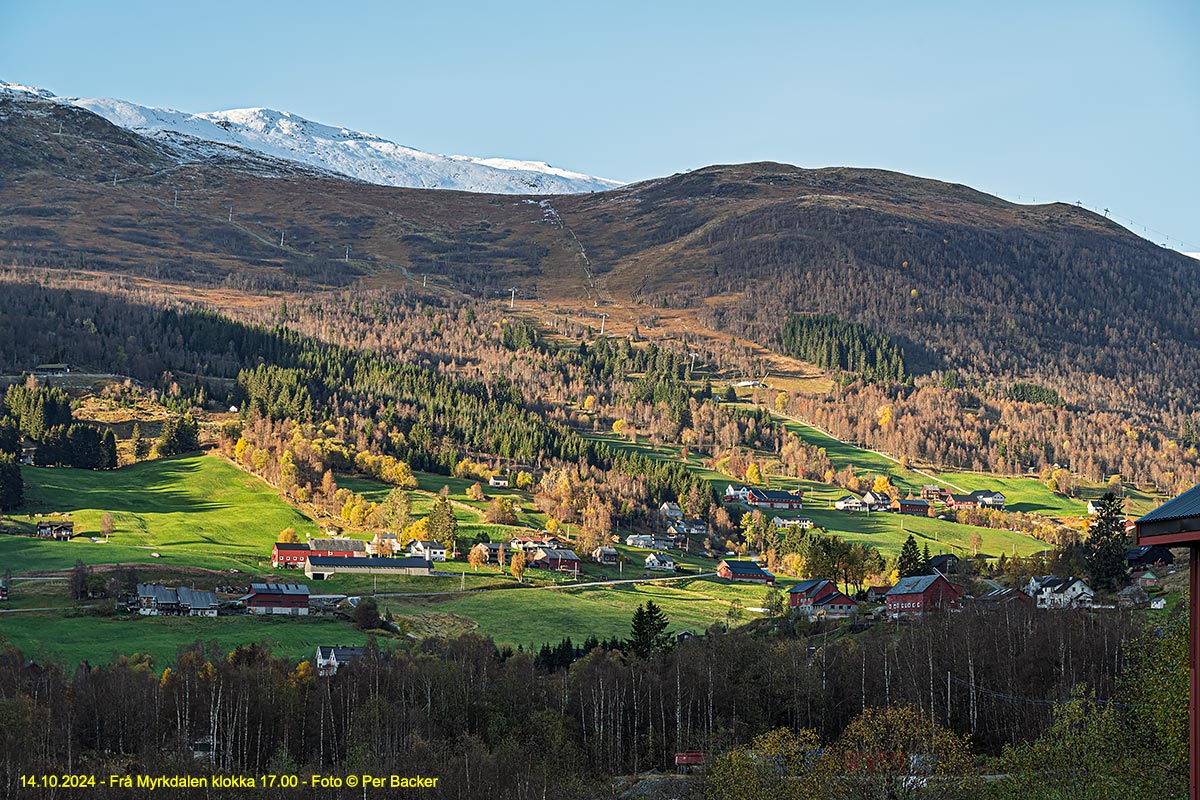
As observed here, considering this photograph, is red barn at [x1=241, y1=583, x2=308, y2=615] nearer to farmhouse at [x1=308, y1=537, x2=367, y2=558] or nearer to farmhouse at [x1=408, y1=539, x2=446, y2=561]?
farmhouse at [x1=308, y1=537, x2=367, y2=558]

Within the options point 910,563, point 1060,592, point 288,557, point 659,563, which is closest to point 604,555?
point 659,563

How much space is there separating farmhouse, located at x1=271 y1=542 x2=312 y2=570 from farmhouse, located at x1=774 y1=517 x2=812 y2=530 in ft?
244

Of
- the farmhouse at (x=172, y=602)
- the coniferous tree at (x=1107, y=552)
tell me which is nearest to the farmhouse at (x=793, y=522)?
the coniferous tree at (x=1107, y=552)

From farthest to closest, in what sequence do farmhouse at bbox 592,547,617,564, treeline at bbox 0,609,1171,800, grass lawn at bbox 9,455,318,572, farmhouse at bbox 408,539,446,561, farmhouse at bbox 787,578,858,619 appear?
farmhouse at bbox 592,547,617,564 < farmhouse at bbox 408,539,446,561 < grass lawn at bbox 9,455,318,572 < farmhouse at bbox 787,578,858,619 < treeline at bbox 0,609,1171,800

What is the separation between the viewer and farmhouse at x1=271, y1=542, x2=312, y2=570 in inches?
5655

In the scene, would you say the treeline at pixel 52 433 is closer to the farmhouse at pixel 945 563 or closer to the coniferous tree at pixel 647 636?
the coniferous tree at pixel 647 636

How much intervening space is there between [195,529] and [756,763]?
109 meters

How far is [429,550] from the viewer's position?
154625mm

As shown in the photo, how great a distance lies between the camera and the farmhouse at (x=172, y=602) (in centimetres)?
11700

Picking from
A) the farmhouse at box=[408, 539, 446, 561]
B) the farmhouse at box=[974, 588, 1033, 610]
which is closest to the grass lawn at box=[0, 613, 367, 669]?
the farmhouse at box=[408, 539, 446, 561]

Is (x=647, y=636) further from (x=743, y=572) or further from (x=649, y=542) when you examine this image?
(x=649, y=542)

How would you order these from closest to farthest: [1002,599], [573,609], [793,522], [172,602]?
[1002,599] → [172,602] → [573,609] → [793,522]

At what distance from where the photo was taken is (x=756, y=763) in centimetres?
6206

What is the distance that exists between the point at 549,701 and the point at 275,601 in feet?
148
